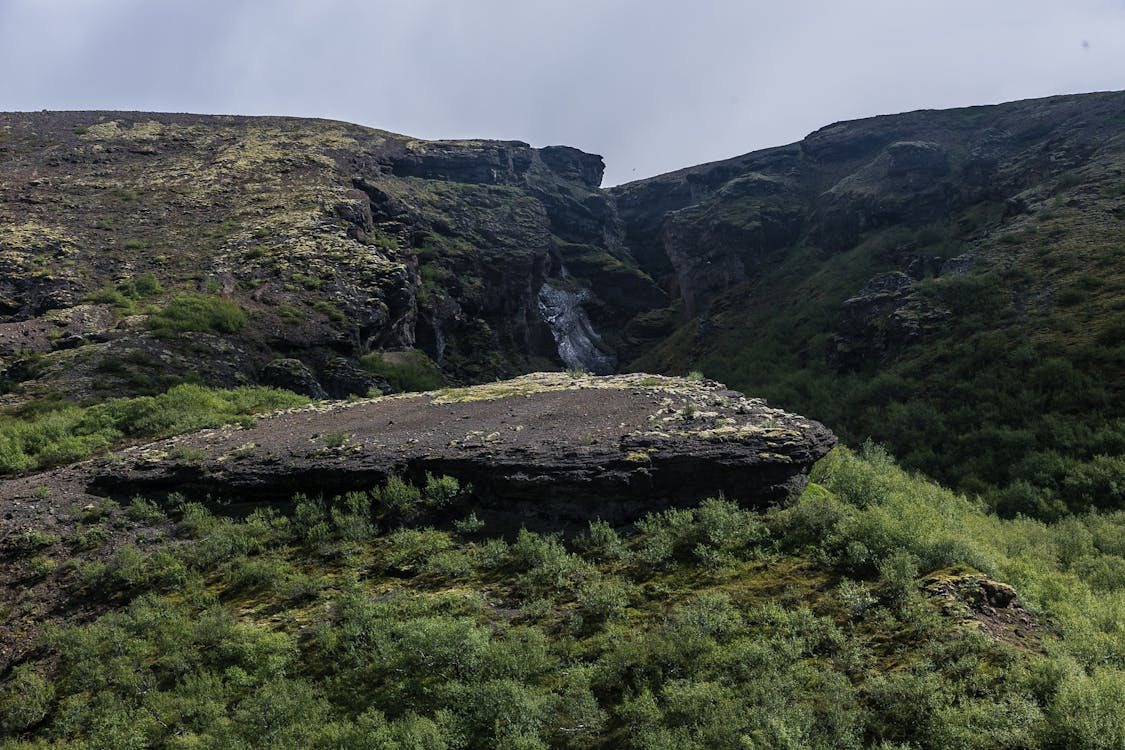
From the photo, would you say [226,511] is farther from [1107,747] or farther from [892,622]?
[1107,747]

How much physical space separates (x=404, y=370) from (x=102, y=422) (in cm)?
1775

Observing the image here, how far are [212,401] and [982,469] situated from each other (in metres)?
33.3

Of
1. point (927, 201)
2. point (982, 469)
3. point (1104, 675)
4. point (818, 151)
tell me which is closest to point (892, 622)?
point (1104, 675)

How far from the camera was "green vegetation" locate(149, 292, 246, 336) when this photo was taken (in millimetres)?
28844

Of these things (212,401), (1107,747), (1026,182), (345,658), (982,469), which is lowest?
(982,469)

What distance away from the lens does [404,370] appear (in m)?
35.8

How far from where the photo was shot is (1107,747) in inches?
236

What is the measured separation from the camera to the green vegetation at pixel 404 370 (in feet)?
113

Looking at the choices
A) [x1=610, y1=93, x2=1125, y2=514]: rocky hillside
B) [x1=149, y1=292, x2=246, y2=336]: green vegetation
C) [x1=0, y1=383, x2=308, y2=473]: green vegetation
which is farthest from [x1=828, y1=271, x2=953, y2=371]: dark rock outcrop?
[x1=149, y1=292, x2=246, y2=336]: green vegetation

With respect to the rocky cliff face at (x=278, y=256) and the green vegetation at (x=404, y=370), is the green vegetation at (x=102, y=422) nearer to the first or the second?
the rocky cliff face at (x=278, y=256)

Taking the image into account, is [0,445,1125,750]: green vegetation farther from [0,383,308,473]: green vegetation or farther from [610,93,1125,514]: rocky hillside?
[610,93,1125,514]: rocky hillside

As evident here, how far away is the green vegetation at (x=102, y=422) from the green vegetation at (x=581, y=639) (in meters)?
5.24

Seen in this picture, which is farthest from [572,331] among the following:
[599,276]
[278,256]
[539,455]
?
[539,455]

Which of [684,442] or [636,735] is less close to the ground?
[684,442]
